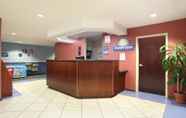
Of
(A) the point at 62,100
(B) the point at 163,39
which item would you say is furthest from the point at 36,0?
(B) the point at 163,39

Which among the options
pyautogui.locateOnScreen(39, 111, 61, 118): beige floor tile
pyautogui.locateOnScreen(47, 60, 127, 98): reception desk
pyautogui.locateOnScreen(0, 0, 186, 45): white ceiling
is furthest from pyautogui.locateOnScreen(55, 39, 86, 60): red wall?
pyautogui.locateOnScreen(39, 111, 61, 118): beige floor tile

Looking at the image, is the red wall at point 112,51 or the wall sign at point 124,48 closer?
the wall sign at point 124,48

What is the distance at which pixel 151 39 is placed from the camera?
512cm

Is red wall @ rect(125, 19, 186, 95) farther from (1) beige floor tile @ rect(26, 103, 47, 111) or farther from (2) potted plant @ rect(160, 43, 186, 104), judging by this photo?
(1) beige floor tile @ rect(26, 103, 47, 111)

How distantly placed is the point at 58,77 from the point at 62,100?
132 cm

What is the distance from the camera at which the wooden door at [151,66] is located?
16.2ft

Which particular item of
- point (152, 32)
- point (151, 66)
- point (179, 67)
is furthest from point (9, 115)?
point (152, 32)

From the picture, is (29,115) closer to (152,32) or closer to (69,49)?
(152,32)

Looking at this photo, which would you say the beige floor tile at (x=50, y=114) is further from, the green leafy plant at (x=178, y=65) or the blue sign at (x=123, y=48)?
the blue sign at (x=123, y=48)

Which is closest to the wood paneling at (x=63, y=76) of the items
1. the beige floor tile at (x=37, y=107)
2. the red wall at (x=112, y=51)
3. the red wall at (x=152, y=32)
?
the beige floor tile at (x=37, y=107)

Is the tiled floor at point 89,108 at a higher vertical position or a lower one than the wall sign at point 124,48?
lower

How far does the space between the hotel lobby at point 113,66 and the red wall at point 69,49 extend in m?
1.99

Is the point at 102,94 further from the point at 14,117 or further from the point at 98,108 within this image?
the point at 14,117

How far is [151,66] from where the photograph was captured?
202 inches
